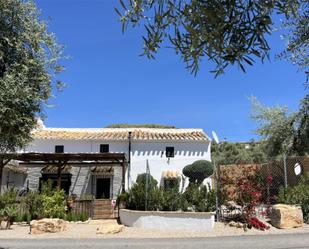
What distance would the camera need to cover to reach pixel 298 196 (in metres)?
15.6

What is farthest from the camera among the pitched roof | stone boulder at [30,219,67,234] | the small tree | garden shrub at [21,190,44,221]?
the pitched roof

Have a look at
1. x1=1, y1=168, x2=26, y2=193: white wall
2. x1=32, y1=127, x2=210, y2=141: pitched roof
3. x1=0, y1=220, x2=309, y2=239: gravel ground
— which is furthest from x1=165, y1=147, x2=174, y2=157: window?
x1=0, y1=220, x2=309, y2=239: gravel ground

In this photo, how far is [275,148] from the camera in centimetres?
2125

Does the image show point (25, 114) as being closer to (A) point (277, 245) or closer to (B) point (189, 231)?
(A) point (277, 245)

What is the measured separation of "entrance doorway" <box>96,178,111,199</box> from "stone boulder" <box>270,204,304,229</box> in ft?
51.6

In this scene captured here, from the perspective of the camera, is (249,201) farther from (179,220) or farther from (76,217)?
(76,217)

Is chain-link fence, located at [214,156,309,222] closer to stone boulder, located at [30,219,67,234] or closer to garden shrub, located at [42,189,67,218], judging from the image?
stone boulder, located at [30,219,67,234]

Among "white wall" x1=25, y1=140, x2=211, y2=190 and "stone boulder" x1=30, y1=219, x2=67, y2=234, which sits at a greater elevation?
"white wall" x1=25, y1=140, x2=211, y2=190

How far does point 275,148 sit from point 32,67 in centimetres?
1638

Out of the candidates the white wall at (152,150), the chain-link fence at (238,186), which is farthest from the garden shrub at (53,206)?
the white wall at (152,150)

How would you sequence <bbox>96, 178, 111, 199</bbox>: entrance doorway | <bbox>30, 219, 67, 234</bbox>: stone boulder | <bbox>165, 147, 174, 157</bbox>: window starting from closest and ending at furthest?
<bbox>30, 219, 67, 234</bbox>: stone boulder → <bbox>96, 178, 111, 199</bbox>: entrance doorway → <bbox>165, 147, 174, 157</bbox>: window

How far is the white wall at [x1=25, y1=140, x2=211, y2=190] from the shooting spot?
28.6 metres

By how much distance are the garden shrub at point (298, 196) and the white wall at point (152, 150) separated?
41.1 feet

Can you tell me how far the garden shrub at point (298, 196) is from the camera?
15328 mm
